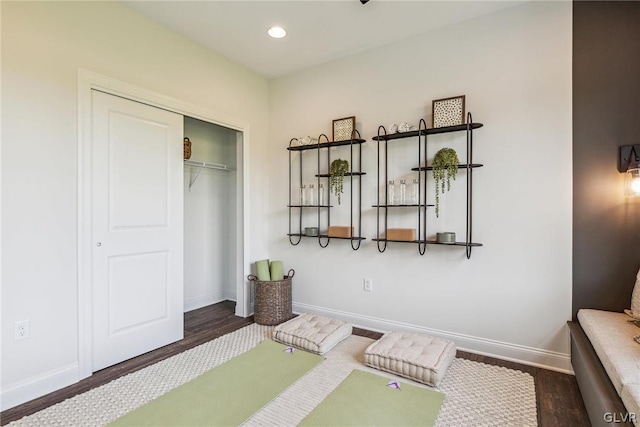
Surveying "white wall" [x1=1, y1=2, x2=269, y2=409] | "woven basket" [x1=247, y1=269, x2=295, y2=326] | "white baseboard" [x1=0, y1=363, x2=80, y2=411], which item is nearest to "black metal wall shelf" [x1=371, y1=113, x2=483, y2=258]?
"woven basket" [x1=247, y1=269, x2=295, y2=326]

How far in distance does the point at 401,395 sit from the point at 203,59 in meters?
3.21

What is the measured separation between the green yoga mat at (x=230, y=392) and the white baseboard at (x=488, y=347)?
2.70 feet

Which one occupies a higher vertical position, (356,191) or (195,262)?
(356,191)

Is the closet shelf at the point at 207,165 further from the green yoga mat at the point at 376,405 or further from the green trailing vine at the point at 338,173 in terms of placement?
the green yoga mat at the point at 376,405

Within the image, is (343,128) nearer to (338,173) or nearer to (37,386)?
(338,173)

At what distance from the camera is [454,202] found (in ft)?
8.91

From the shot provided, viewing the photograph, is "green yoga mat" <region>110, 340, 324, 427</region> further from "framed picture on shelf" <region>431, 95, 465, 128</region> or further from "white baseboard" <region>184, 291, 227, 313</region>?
"framed picture on shelf" <region>431, 95, 465, 128</region>

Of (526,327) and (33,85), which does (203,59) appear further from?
(526,327)

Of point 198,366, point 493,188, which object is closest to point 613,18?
point 493,188

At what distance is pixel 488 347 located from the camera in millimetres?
2582

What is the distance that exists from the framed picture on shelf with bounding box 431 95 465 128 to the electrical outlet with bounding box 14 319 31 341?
314 centimetres

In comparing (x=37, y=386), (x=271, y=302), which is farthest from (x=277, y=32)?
(x=37, y=386)

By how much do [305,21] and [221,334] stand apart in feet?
9.29

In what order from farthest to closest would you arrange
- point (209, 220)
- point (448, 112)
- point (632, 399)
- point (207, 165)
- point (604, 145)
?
1. point (209, 220)
2. point (207, 165)
3. point (448, 112)
4. point (604, 145)
5. point (632, 399)
